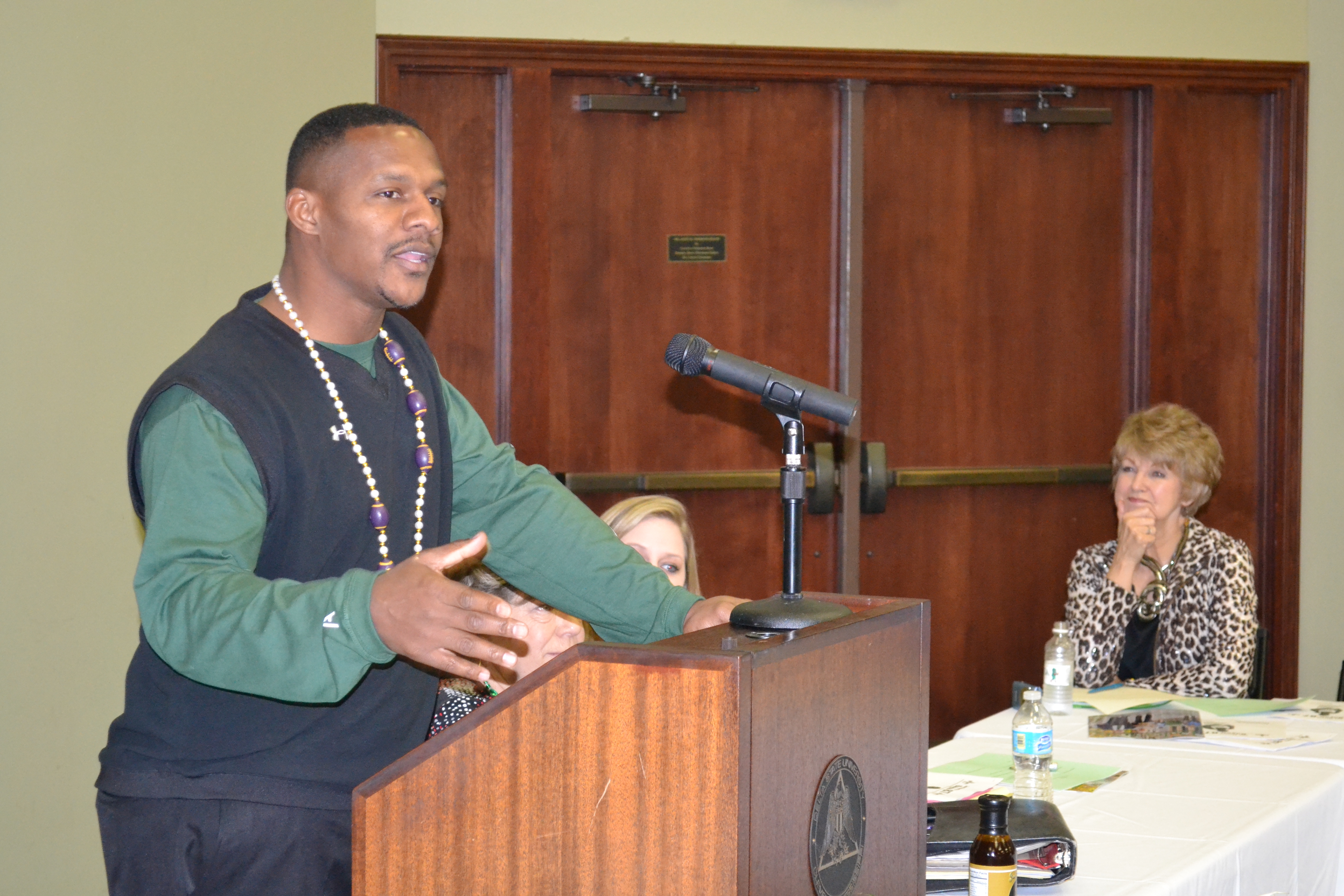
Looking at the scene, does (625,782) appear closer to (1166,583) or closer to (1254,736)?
(1254,736)

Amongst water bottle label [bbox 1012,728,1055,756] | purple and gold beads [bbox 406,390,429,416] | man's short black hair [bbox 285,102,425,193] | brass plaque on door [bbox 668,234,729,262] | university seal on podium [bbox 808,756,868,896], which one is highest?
brass plaque on door [bbox 668,234,729,262]

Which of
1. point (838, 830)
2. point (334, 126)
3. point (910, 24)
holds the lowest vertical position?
point (838, 830)

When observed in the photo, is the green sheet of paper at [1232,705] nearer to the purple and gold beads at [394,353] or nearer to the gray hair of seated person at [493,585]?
the gray hair of seated person at [493,585]

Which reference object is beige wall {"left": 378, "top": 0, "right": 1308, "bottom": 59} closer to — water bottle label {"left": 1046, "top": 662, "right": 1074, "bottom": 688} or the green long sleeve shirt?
water bottle label {"left": 1046, "top": 662, "right": 1074, "bottom": 688}

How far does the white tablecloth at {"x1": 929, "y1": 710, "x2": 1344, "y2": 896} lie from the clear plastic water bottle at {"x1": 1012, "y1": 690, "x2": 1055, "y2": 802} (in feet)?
0.14

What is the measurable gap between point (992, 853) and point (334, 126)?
1169 millimetres

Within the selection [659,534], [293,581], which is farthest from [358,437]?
[659,534]

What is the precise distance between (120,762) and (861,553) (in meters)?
3.00

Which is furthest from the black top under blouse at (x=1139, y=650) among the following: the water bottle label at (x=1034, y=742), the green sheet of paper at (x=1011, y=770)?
the water bottle label at (x=1034, y=742)

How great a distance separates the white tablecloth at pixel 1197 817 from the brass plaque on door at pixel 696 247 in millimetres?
1919

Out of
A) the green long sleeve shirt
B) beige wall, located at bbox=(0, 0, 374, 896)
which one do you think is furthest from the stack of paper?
beige wall, located at bbox=(0, 0, 374, 896)

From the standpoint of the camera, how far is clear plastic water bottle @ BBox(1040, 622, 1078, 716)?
2846 millimetres

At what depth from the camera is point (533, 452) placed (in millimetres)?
→ 4059

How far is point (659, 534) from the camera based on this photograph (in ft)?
8.77
